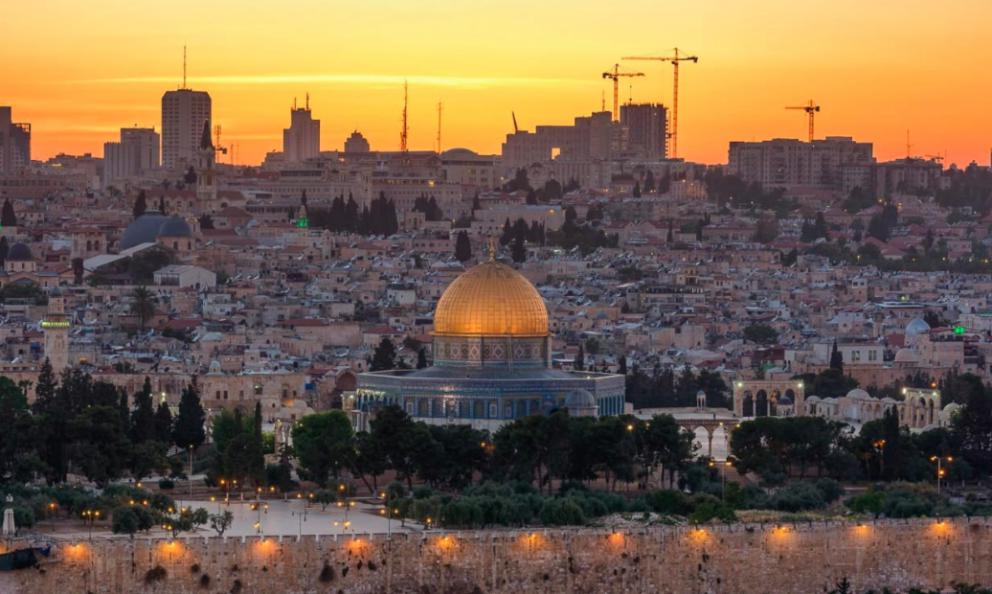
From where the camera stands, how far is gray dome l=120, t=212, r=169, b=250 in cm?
12031

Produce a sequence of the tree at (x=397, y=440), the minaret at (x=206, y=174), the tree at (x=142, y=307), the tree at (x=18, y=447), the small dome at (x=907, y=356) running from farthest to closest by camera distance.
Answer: the minaret at (x=206, y=174)
the tree at (x=142, y=307)
the small dome at (x=907, y=356)
the tree at (x=397, y=440)
the tree at (x=18, y=447)

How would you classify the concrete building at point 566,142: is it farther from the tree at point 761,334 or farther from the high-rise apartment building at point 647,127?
the tree at point 761,334

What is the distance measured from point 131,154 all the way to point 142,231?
69.6 m

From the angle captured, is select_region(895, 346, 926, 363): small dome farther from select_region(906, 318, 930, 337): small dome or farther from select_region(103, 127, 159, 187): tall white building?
select_region(103, 127, 159, 187): tall white building

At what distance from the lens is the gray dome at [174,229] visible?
119562 mm

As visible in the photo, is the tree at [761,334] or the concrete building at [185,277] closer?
the tree at [761,334]

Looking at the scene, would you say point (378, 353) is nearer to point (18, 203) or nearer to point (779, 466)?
point (779, 466)

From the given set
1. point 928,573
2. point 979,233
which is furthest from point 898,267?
point 928,573

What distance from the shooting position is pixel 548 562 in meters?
51.3

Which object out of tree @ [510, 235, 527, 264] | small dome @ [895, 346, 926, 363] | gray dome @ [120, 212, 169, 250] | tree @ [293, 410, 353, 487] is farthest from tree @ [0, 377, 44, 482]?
gray dome @ [120, 212, 169, 250]

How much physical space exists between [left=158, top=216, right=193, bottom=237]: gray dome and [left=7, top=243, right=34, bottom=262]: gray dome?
20.0 feet

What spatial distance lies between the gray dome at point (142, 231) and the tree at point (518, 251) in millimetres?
10961

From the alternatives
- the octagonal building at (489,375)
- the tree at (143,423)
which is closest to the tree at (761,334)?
the octagonal building at (489,375)

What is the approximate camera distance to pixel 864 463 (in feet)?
204
